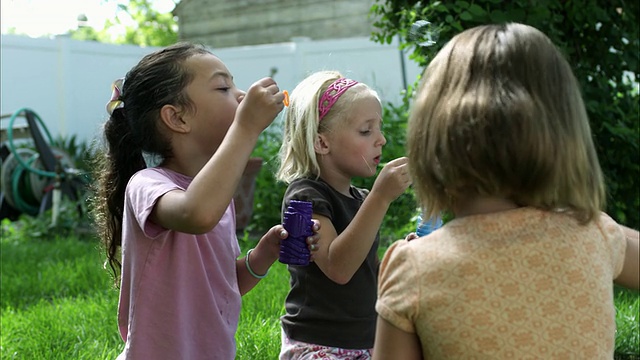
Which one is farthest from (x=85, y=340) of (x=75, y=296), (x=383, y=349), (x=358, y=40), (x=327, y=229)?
(x=358, y=40)

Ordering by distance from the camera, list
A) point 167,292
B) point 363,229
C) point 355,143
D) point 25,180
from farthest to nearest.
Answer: point 25,180, point 355,143, point 363,229, point 167,292

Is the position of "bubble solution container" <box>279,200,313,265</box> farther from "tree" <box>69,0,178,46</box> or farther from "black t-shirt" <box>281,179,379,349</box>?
"tree" <box>69,0,178,46</box>

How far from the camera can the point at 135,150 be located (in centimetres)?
217

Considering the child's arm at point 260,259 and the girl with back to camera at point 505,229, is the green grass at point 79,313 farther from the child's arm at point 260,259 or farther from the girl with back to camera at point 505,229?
the girl with back to camera at point 505,229

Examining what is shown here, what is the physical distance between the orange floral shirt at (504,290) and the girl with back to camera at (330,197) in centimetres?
77

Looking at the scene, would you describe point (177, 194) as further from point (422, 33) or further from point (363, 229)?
point (422, 33)

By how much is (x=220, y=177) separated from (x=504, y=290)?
2.14ft

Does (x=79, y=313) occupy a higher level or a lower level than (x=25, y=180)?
higher

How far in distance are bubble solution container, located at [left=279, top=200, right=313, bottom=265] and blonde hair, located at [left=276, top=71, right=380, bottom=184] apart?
0.37 meters

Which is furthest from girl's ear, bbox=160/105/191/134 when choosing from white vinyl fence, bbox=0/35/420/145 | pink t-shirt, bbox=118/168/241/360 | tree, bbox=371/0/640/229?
white vinyl fence, bbox=0/35/420/145

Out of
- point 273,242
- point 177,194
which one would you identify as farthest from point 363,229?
point 177,194

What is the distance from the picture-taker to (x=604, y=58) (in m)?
4.37

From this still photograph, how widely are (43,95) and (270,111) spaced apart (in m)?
9.76

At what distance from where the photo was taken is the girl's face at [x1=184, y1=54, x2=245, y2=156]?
6.83 ft
